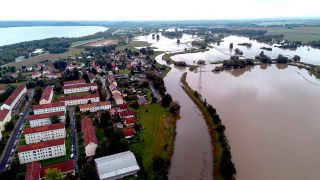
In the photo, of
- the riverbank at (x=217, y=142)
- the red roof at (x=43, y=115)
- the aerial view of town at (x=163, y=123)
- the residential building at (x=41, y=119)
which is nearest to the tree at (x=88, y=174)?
the aerial view of town at (x=163, y=123)

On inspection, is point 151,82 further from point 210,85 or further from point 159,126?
point 159,126

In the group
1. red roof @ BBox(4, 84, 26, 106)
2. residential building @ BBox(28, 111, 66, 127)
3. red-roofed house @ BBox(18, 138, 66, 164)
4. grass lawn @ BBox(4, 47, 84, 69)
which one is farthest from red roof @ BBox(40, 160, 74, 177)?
grass lawn @ BBox(4, 47, 84, 69)

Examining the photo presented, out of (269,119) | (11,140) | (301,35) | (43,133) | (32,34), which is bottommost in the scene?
(32,34)

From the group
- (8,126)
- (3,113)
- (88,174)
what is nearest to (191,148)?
(88,174)

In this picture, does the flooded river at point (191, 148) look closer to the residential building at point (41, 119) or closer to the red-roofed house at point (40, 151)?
the red-roofed house at point (40, 151)

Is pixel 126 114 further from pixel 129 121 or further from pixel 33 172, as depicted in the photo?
pixel 33 172

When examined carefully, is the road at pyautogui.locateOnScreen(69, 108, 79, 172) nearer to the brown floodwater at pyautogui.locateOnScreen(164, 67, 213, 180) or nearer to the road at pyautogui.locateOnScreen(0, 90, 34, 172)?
the road at pyautogui.locateOnScreen(0, 90, 34, 172)
